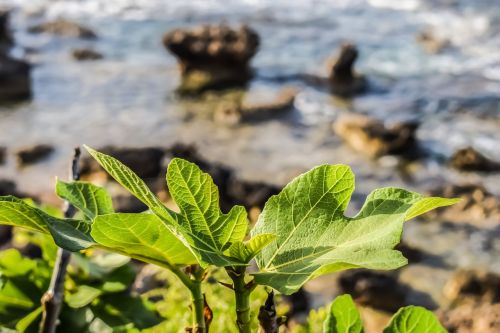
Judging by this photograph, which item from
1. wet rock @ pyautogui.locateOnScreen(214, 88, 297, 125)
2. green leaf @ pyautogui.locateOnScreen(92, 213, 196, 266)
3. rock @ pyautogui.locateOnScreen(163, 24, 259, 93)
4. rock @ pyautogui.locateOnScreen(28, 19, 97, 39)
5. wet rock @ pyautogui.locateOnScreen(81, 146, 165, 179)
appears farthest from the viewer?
rock @ pyautogui.locateOnScreen(28, 19, 97, 39)

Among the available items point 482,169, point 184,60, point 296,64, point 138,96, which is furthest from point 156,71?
point 482,169

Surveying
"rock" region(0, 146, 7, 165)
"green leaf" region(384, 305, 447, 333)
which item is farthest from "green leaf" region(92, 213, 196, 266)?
"rock" region(0, 146, 7, 165)

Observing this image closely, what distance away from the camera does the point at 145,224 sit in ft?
2.39

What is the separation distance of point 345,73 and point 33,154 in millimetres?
6027

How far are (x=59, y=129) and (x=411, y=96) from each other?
18.9 feet

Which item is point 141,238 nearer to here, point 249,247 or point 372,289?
point 249,247

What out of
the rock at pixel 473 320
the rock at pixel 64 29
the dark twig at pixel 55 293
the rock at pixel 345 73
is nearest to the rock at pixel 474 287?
the rock at pixel 473 320

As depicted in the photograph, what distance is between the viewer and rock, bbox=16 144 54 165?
962cm

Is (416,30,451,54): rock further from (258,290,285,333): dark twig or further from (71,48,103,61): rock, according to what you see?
(258,290,285,333): dark twig

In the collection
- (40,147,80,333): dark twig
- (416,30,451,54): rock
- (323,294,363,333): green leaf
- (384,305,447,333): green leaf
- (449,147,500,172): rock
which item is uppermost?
(384,305,447,333): green leaf

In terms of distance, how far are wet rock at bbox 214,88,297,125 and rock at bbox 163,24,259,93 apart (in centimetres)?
167

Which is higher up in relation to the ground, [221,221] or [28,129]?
[221,221]

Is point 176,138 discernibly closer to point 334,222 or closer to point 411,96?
point 411,96

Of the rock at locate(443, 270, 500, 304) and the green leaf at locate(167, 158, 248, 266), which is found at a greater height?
the green leaf at locate(167, 158, 248, 266)
